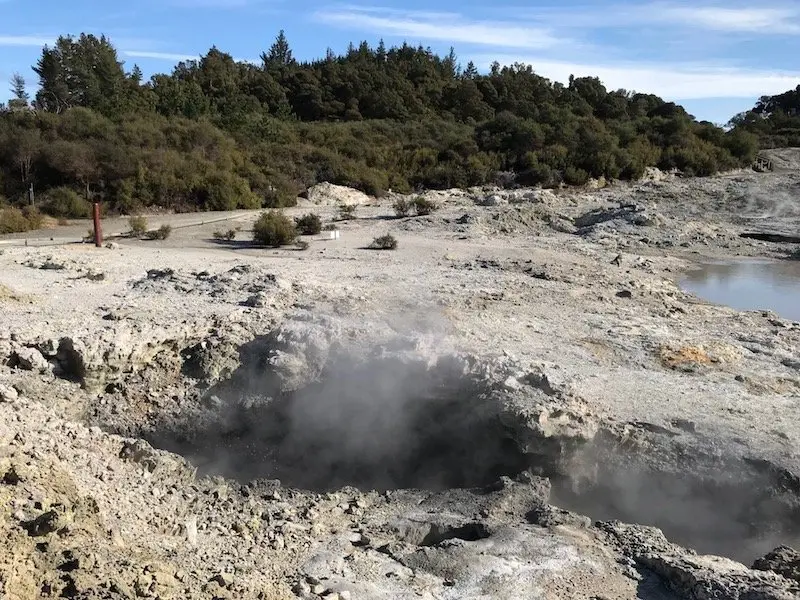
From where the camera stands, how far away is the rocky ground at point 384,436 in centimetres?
476

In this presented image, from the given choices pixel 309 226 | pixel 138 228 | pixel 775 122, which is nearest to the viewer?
pixel 138 228

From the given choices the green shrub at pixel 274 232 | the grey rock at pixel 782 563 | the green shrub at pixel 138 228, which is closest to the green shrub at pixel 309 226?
the green shrub at pixel 274 232

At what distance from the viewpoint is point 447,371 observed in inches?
307

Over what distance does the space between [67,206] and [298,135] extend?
15364mm

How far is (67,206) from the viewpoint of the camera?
20.6 meters

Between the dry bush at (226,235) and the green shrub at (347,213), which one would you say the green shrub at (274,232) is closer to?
the dry bush at (226,235)

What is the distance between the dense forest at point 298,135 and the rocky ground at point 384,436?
1135 cm

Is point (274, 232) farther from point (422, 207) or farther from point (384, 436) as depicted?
point (384, 436)

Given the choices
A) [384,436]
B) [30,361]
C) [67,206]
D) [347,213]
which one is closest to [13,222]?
[67,206]

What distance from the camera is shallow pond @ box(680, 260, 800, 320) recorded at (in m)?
13.5

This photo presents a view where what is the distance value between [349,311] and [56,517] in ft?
18.2

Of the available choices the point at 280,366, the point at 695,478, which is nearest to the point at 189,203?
the point at 280,366

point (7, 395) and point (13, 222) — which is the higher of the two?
point (13, 222)

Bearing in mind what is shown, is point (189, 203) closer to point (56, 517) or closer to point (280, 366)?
point (280, 366)
